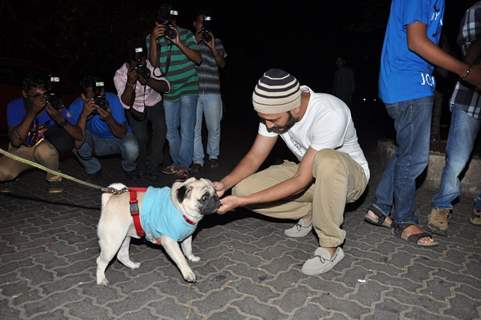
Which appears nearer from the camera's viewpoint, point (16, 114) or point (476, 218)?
point (476, 218)

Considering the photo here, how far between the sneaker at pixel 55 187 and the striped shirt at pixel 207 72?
262 cm

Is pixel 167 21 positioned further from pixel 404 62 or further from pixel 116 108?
pixel 404 62

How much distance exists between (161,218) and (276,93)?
1.32 metres

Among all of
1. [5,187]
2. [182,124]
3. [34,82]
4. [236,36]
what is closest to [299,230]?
[182,124]

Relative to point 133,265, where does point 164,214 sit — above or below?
above

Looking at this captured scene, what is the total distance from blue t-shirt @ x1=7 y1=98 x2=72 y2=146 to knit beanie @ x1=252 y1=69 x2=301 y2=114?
11.5 feet

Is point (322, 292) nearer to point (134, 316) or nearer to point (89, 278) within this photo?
point (134, 316)

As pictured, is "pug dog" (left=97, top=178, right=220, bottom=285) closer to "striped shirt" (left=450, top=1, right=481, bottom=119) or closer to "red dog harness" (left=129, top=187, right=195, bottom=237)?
"red dog harness" (left=129, top=187, right=195, bottom=237)

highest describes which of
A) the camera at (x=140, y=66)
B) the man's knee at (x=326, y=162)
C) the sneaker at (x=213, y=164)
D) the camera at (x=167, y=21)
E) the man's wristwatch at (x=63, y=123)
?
the camera at (x=167, y=21)

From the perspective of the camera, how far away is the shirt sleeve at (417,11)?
3.62 meters

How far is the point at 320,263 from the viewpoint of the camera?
3629mm

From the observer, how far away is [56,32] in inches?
593

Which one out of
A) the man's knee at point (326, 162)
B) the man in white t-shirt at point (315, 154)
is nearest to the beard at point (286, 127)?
the man in white t-shirt at point (315, 154)

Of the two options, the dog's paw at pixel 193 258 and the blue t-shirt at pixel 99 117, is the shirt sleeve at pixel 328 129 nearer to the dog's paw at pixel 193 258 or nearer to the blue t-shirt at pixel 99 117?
the dog's paw at pixel 193 258
